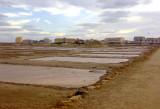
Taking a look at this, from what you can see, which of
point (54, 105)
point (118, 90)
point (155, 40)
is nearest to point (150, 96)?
point (118, 90)

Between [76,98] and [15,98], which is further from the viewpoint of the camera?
[15,98]

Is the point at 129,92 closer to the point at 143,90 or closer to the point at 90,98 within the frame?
the point at 143,90

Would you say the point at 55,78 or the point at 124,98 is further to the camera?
the point at 55,78

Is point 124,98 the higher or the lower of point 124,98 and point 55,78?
the higher

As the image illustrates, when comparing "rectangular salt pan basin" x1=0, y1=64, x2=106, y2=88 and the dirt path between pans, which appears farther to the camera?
"rectangular salt pan basin" x1=0, y1=64, x2=106, y2=88

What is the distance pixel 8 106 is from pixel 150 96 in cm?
445

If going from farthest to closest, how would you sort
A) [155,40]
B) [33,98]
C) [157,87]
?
[155,40], [157,87], [33,98]

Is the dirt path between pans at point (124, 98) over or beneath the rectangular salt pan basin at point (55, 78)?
over

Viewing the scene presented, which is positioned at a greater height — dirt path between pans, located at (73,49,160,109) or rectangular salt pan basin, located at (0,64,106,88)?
dirt path between pans, located at (73,49,160,109)

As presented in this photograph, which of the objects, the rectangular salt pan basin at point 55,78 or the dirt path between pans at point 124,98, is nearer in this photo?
the dirt path between pans at point 124,98

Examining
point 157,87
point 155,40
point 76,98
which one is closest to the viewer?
point 76,98

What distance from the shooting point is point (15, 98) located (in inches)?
228

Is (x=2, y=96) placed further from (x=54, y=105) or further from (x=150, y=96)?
(x=150, y=96)

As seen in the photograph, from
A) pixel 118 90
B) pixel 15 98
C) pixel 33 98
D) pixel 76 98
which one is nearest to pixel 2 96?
pixel 15 98
